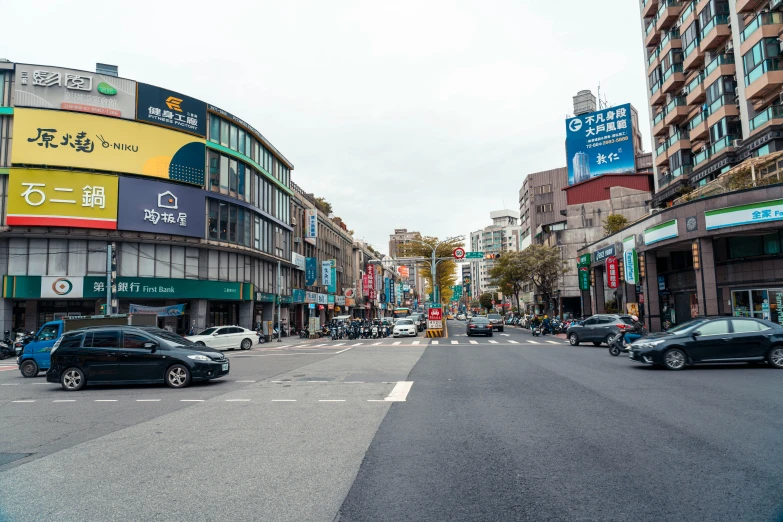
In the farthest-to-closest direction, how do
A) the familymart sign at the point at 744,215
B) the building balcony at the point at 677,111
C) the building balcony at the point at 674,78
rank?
1. the building balcony at the point at 674,78
2. the building balcony at the point at 677,111
3. the familymart sign at the point at 744,215

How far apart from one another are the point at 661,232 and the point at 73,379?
29.1m

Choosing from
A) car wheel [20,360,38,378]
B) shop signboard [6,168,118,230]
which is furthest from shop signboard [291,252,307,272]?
car wheel [20,360,38,378]

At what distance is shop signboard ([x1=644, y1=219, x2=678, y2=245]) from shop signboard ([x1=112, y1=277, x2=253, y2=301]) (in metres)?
30.3

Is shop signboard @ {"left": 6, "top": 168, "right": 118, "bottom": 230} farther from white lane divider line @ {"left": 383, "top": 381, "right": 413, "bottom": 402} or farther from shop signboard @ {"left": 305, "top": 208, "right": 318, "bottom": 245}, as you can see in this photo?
white lane divider line @ {"left": 383, "top": 381, "right": 413, "bottom": 402}

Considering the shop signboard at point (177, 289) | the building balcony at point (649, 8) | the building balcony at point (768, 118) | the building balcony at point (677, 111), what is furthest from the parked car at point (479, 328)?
the building balcony at point (649, 8)

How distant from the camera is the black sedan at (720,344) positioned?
14.0 meters

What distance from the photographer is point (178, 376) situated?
42.8ft

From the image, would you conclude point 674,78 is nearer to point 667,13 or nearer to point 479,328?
point 667,13

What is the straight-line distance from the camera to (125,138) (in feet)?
116

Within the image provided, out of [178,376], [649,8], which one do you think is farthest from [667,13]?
[178,376]

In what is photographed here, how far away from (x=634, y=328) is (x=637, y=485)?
57.1 feet

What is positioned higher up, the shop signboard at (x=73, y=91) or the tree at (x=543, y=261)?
the shop signboard at (x=73, y=91)

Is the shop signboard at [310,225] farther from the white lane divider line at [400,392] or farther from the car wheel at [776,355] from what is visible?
the car wheel at [776,355]

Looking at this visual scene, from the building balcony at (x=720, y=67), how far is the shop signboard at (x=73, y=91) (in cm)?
4080
